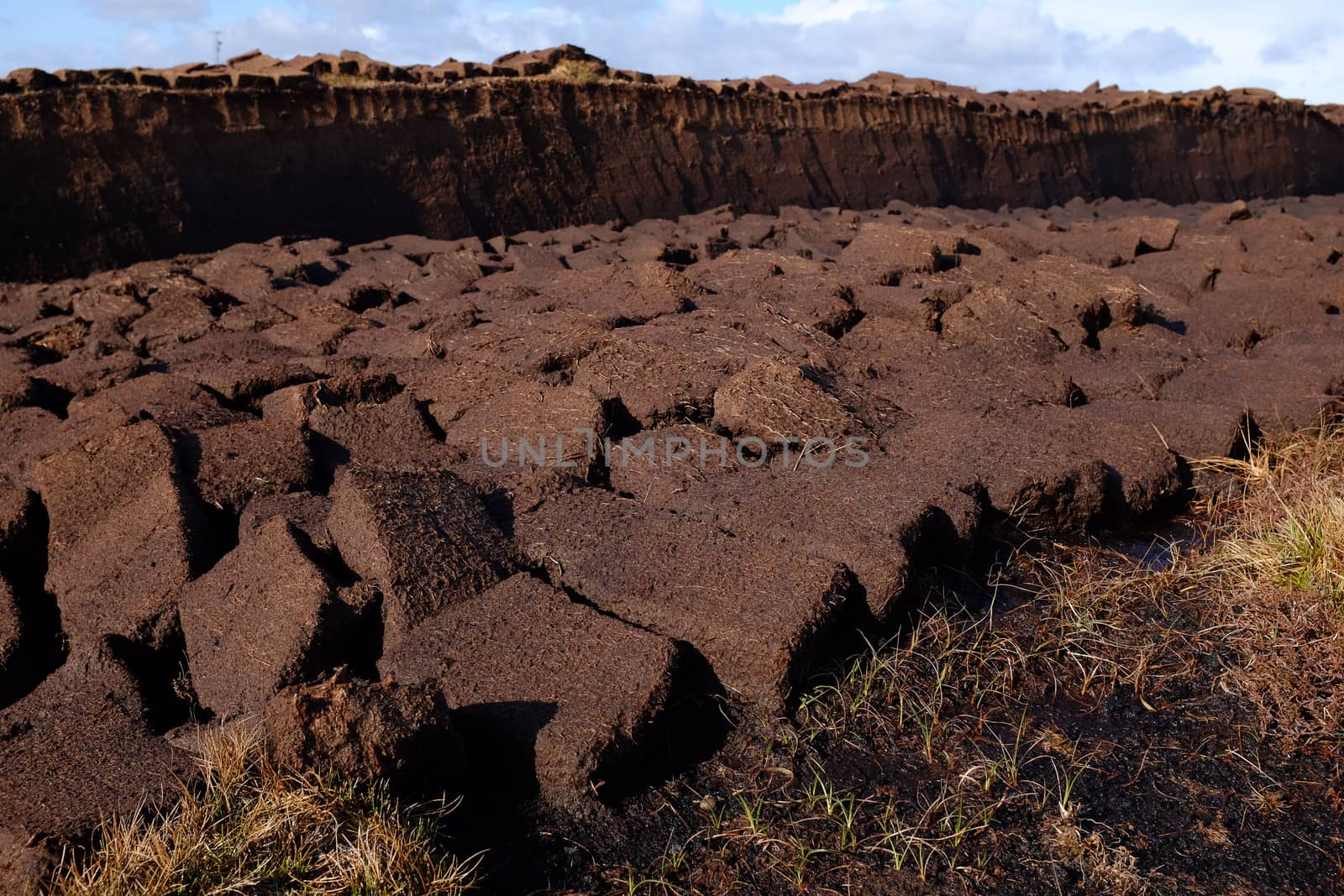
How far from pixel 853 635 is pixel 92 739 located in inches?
76.3

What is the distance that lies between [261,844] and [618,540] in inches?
53.5

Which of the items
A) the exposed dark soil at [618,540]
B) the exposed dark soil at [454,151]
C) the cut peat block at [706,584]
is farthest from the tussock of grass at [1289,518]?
the exposed dark soil at [454,151]

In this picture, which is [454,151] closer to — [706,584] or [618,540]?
[618,540]

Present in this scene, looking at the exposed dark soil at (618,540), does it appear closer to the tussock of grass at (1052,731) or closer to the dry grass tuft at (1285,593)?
the tussock of grass at (1052,731)

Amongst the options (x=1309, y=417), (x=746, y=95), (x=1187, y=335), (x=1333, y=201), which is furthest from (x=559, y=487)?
(x=1333, y=201)

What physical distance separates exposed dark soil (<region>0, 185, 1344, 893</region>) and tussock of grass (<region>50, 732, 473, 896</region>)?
3.7 inches

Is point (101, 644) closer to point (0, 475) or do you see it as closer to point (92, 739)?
point (92, 739)

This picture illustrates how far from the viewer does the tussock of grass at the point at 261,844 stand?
2072 millimetres

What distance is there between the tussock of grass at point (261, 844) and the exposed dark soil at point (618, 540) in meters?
0.09

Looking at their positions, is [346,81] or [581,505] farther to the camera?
[346,81]

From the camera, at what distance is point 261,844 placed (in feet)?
7.10

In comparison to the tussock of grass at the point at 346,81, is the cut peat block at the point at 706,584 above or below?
below

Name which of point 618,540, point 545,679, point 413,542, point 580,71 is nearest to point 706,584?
point 618,540

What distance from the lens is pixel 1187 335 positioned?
573cm
